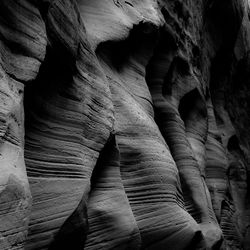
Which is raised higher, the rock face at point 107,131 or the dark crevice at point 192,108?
the rock face at point 107,131

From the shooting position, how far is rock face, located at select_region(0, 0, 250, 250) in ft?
7.40

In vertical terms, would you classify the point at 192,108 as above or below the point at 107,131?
below

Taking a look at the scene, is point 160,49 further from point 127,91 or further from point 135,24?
point 127,91

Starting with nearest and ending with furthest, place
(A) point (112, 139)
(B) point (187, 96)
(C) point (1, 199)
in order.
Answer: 1. (C) point (1, 199)
2. (A) point (112, 139)
3. (B) point (187, 96)

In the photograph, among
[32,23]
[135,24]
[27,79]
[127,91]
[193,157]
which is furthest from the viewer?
[193,157]

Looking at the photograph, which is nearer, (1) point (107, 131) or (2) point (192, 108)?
(1) point (107, 131)

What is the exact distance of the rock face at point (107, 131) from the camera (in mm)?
2256

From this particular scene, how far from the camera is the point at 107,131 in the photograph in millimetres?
2896

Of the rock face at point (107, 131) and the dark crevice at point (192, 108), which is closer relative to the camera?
the rock face at point (107, 131)

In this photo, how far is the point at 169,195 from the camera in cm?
344

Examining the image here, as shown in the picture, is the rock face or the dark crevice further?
the dark crevice

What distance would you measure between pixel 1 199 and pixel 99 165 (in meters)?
1.15

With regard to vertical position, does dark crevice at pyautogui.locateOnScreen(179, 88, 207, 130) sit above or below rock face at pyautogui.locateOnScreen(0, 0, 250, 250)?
below

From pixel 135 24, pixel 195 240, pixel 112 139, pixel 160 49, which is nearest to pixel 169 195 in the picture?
pixel 195 240
